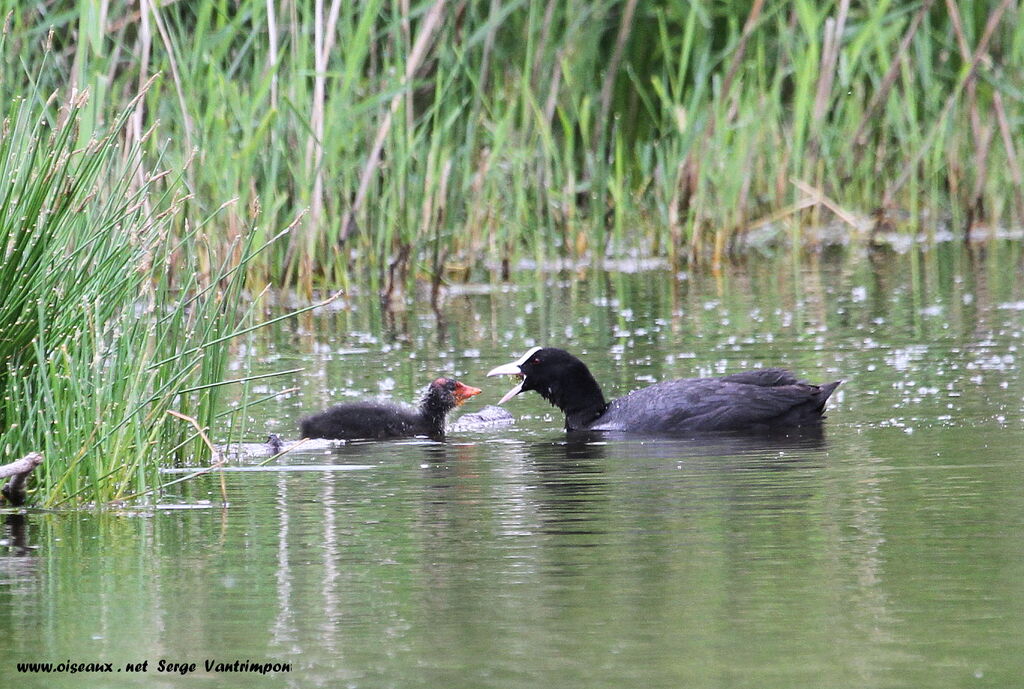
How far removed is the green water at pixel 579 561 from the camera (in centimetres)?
384

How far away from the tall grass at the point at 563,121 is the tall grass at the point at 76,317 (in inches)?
194

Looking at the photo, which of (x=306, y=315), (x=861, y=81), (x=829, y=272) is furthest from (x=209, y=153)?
(x=861, y=81)

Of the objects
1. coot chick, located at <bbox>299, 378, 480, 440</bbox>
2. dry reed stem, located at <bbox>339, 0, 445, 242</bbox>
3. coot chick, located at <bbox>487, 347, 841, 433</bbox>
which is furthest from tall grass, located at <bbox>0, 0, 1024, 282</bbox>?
coot chick, located at <bbox>487, 347, 841, 433</bbox>

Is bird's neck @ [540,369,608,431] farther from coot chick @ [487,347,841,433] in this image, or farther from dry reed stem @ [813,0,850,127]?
dry reed stem @ [813,0,850,127]

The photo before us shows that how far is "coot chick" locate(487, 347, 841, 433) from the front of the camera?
8023 mm

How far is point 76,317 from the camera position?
575 centimetres

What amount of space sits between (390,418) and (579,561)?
3508 millimetres

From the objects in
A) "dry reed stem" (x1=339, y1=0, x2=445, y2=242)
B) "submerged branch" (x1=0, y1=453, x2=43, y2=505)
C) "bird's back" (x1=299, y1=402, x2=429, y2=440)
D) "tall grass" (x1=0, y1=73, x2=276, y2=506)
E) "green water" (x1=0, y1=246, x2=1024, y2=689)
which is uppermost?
"dry reed stem" (x1=339, y1=0, x2=445, y2=242)

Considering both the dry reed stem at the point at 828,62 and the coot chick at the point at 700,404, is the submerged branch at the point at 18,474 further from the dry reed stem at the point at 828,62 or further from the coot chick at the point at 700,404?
the dry reed stem at the point at 828,62

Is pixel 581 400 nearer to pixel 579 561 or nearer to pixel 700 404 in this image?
pixel 700 404

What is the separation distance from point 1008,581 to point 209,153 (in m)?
7.58

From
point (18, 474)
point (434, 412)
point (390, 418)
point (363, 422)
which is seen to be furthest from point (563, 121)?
point (18, 474)

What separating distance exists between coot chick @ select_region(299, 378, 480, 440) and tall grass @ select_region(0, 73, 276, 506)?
6.36 feet

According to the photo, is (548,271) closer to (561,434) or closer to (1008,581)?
(561,434)
